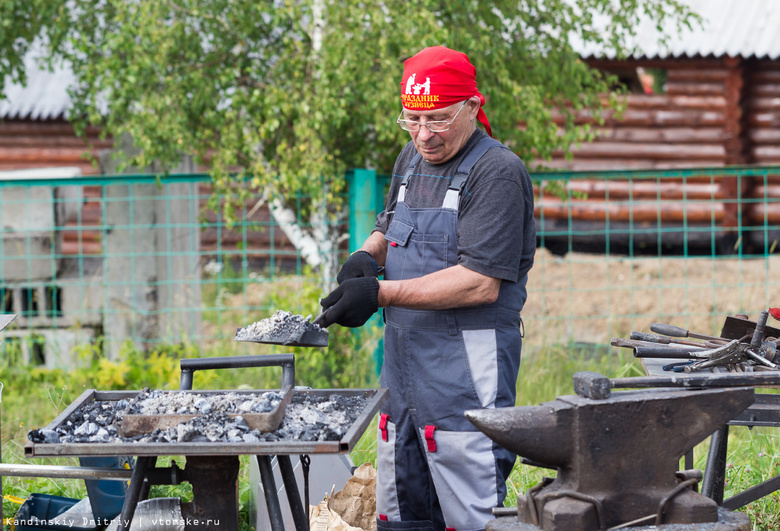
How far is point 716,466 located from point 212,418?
1.93 m

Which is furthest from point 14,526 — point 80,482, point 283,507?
point 283,507

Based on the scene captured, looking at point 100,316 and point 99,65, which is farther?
point 100,316

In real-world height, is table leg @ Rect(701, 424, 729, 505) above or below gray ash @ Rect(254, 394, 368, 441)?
below

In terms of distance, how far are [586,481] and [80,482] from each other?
303cm

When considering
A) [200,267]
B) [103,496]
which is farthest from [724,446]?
[200,267]

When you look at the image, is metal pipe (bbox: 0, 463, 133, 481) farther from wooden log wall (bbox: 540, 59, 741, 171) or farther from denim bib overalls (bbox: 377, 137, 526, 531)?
wooden log wall (bbox: 540, 59, 741, 171)

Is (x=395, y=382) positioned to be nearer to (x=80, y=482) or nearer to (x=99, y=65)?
(x=80, y=482)

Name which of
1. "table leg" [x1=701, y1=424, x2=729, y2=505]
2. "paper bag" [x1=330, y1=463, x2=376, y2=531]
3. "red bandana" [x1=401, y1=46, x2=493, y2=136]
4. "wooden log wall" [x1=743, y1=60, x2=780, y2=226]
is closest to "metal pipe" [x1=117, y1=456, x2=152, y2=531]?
"paper bag" [x1=330, y1=463, x2=376, y2=531]

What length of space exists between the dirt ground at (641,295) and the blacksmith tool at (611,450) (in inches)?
195

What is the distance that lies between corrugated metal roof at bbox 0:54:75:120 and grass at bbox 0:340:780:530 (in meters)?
5.61

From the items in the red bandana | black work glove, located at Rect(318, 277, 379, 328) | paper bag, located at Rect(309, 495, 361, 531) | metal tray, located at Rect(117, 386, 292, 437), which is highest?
the red bandana

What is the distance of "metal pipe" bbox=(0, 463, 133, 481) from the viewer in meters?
2.59

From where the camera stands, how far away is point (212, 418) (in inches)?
96.3

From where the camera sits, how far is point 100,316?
23.8 ft
